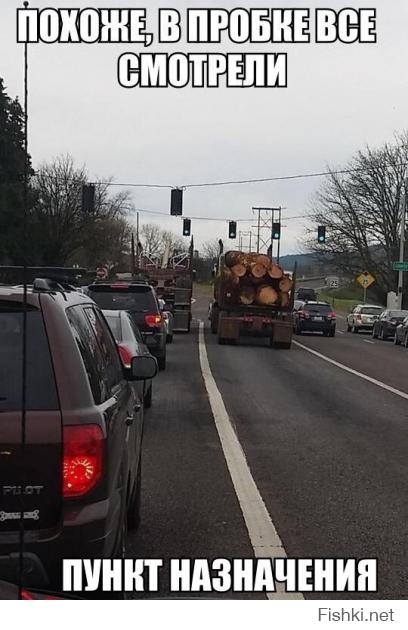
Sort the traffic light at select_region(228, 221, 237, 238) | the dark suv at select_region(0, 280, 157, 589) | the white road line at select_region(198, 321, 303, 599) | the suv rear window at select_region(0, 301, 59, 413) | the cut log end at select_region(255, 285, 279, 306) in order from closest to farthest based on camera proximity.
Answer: the dark suv at select_region(0, 280, 157, 589)
the suv rear window at select_region(0, 301, 59, 413)
the white road line at select_region(198, 321, 303, 599)
the cut log end at select_region(255, 285, 279, 306)
the traffic light at select_region(228, 221, 237, 238)

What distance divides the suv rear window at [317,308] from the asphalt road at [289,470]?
20.8m

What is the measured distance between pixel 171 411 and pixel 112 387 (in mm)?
7644

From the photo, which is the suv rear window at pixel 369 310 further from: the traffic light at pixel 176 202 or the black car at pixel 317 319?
the traffic light at pixel 176 202

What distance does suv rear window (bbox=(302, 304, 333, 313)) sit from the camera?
3791 centimetres

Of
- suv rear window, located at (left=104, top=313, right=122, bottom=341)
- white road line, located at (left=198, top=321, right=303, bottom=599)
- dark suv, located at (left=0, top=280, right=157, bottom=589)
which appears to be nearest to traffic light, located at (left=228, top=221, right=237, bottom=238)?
white road line, located at (left=198, top=321, right=303, bottom=599)

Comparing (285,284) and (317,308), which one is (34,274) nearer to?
(285,284)

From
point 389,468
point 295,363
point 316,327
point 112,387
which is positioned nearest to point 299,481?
point 389,468

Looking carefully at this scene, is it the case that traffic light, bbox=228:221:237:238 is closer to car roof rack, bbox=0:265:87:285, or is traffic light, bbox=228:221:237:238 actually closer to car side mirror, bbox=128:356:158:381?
car roof rack, bbox=0:265:87:285

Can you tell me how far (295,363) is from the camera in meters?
21.7

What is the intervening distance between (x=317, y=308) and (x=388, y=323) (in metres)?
3.25

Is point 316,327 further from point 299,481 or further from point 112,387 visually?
point 112,387

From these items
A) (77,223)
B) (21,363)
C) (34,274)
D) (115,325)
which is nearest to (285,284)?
(115,325)

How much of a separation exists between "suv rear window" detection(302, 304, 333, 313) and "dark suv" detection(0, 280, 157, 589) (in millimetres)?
34376

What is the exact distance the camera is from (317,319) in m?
37.8
